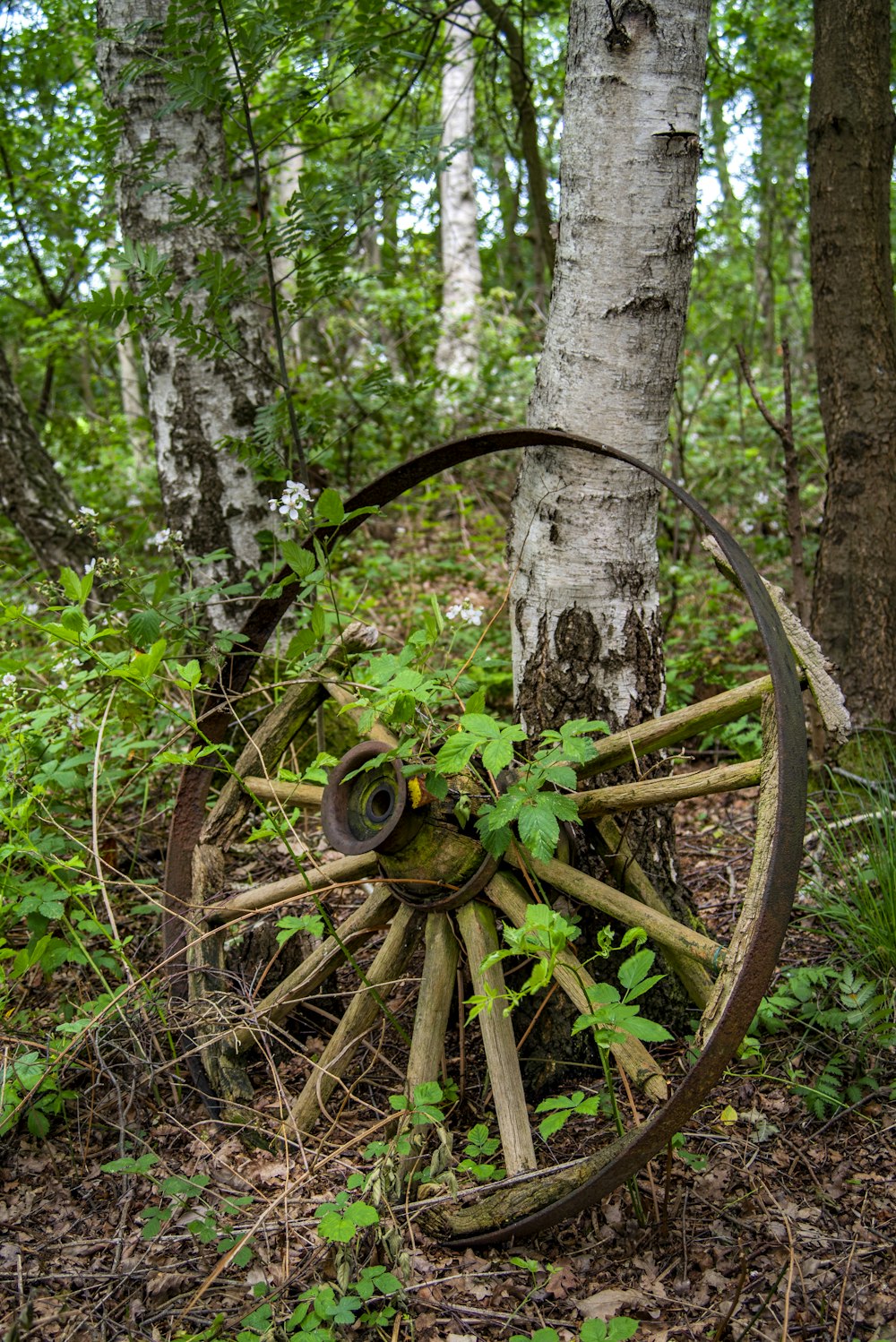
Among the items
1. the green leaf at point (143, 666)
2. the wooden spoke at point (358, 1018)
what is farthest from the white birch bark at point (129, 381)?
the wooden spoke at point (358, 1018)

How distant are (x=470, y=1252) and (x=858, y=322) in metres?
3.01

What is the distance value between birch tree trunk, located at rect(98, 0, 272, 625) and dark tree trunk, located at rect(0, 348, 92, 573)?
48.7 inches

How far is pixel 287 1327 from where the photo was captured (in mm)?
1471

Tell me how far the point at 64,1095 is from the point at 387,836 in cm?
95

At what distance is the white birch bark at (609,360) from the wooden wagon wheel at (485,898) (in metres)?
0.17

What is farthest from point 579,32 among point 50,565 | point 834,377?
point 50,565

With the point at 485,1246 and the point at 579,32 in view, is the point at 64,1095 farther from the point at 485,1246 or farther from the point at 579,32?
the point at 579,32

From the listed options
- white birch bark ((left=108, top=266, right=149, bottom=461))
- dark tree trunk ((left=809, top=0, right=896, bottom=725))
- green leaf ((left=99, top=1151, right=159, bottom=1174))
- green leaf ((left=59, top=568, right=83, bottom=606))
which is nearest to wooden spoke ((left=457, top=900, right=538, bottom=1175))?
green leaf ((left=99, top=1151, right=159, bottom=1174))

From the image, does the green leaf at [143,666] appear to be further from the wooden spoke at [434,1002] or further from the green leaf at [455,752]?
the wooden spoke at [434,1002]

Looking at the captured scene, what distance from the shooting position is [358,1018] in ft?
6.94

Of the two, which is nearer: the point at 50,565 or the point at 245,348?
the point at 245,348

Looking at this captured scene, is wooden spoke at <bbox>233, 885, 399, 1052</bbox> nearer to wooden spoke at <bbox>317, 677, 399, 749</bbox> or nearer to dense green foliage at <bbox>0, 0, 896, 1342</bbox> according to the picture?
dense green foliage at <bbox>0, 0, 896, 1342</bbox>

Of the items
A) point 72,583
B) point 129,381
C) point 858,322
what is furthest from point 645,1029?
point 129,381

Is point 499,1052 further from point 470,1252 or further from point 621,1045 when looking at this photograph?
point 470,1252
